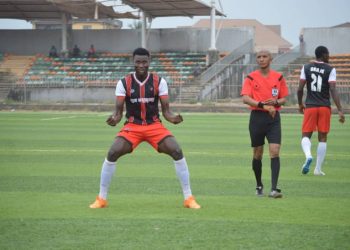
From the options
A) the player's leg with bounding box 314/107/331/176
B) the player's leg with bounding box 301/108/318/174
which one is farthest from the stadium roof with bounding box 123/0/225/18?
the player's leg with bounding box 314/107/331/176

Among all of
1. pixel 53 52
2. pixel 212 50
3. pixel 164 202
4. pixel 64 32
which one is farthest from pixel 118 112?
pixel 64 32

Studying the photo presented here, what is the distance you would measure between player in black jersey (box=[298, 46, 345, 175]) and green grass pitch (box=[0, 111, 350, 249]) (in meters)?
0.51

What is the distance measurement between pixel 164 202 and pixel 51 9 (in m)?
44.7

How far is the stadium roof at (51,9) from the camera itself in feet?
165

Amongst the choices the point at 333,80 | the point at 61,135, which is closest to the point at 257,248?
the point at 333,80

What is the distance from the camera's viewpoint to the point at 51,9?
174ft

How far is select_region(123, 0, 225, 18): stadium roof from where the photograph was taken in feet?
161

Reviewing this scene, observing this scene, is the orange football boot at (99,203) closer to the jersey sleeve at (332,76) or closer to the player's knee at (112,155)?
the player's knee at (112,155)

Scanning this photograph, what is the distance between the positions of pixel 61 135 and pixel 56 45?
3562 centimetres

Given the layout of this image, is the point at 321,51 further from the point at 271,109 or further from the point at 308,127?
the point at 271,109

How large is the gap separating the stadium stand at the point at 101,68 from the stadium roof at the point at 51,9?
3.12m

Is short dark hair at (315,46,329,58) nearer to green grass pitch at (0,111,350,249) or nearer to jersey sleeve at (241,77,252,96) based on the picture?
green grass pitch at (0,111,350,249)

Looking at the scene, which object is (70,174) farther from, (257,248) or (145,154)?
(257,248)

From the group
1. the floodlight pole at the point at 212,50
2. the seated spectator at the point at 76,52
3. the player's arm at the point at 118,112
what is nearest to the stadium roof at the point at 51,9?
the seated spectator at the point at 76,52
